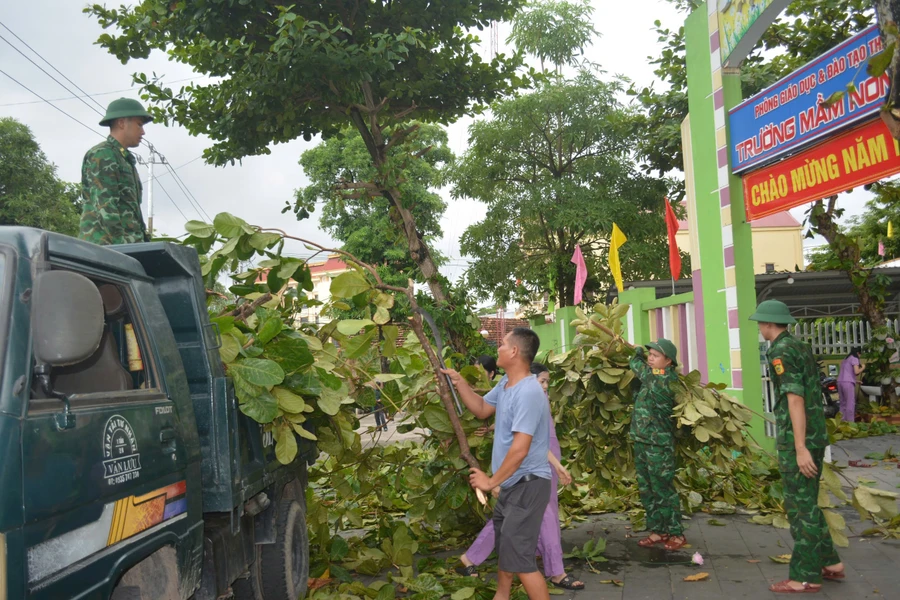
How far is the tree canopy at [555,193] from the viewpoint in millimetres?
20078

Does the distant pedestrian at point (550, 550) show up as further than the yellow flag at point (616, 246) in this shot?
No

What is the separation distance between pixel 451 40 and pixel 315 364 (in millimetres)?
8243

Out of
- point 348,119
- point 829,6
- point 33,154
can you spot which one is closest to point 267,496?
point 348,119

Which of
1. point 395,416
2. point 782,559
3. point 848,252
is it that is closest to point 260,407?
point 395,416

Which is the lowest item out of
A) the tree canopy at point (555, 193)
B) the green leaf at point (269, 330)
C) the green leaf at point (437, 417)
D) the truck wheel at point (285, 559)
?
the truck wheel at point (285, 559)

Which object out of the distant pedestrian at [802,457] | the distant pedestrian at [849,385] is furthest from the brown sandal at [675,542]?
the distant pedestrian at [849,385]

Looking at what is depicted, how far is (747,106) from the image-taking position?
8.69 metres

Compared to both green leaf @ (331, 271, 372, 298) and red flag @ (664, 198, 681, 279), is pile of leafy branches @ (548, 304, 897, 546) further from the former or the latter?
red flag @ (664, 198, 681, 279)

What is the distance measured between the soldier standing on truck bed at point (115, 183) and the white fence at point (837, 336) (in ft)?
47.8

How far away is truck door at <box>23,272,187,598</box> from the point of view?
7.65 feet

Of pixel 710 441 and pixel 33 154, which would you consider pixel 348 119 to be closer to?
pixel 710 441

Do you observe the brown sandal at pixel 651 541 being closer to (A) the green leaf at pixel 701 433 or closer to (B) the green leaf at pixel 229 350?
(A) the green leaf at pixel 701 433

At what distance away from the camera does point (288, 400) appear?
4.05 m

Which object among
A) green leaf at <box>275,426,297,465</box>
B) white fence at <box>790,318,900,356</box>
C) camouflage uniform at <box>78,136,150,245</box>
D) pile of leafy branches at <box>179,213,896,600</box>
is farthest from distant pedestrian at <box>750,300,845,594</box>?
white fence at <box>790,318,900,356</box>
